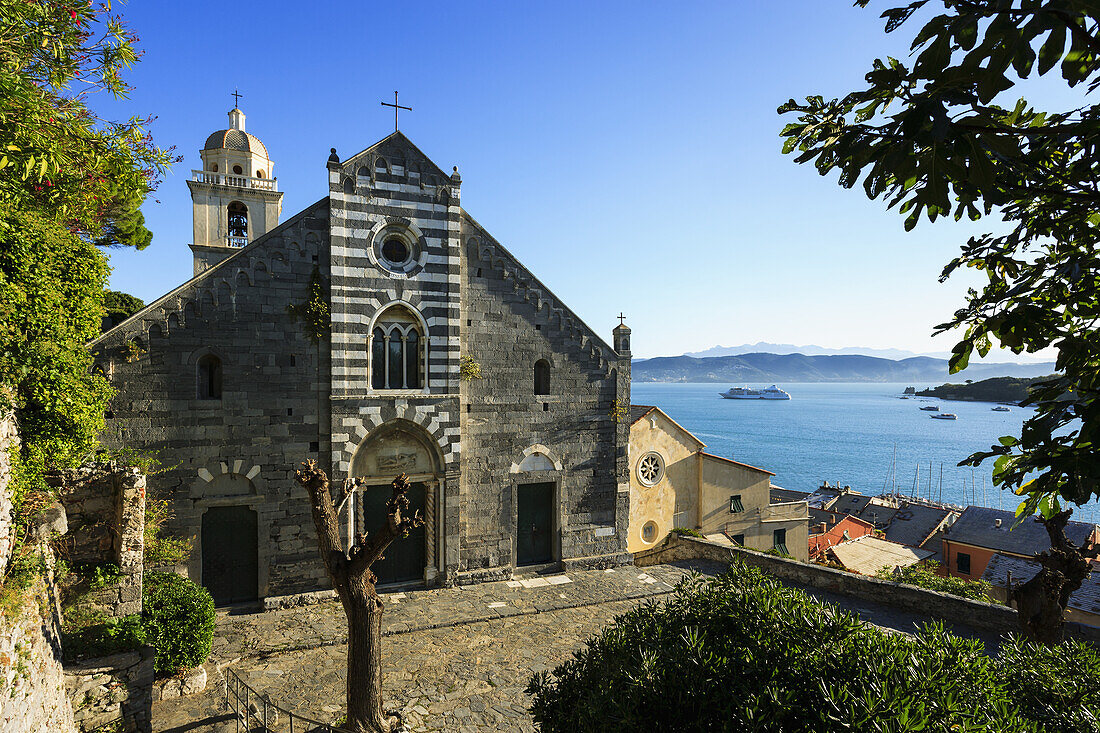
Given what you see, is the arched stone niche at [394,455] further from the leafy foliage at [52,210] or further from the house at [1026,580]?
the house at [1026,580]

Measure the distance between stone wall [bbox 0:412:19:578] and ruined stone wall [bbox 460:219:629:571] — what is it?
31.6ft

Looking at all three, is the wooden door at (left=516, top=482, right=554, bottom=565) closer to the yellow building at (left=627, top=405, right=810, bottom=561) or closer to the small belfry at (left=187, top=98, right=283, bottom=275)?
the yellow building at (left=627, top=405, right=810, bottom=561)

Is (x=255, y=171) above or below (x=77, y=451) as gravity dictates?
above

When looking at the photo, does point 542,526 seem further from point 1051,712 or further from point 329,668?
point 1051,712

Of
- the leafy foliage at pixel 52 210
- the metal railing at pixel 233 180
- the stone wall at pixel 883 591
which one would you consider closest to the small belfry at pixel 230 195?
the metal railing at pixel 233 180

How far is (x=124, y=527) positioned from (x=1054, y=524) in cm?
1682

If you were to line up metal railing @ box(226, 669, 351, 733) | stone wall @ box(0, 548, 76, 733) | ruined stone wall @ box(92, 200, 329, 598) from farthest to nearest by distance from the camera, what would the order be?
ruined stone wall @ box(92, 200, 329, 598)
metal railing @ box(226, 669, 351, 733)
stone wall @ box(0, 548, 76, 733)

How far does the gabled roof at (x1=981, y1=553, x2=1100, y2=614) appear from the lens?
72.0ft

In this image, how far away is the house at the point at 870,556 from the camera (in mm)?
29844

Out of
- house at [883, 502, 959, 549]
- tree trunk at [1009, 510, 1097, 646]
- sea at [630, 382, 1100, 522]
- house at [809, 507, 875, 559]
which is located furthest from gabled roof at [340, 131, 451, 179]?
sea at [630, 382, 1100, 522]

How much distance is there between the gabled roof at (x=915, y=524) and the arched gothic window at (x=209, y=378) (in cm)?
4890

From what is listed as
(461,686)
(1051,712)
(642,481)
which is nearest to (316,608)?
(461,686)

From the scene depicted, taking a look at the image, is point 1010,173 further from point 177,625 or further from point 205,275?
point 205,275

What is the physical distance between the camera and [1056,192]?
326 cm
